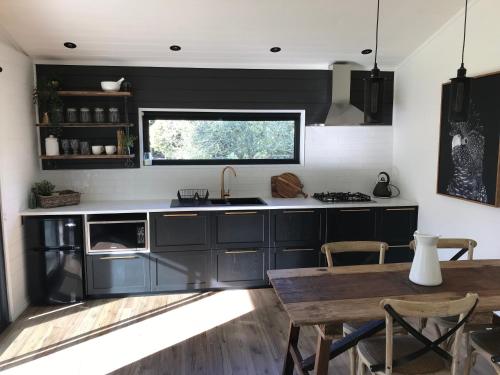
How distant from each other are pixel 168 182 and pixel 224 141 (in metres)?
0.79

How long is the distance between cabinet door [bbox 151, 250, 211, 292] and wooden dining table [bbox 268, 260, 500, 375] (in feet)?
5.44

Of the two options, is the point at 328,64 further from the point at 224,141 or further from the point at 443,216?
the point at 443,216

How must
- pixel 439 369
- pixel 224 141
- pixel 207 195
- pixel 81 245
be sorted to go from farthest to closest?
pixel 224 141 < pixel 207 195 < pixel 81 245 < pixel 439 369

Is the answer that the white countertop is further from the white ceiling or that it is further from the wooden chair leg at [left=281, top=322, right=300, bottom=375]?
the wooden chair leg at [left=281, top=322, right=300, bottom=375]

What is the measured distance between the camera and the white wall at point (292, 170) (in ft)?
14.3

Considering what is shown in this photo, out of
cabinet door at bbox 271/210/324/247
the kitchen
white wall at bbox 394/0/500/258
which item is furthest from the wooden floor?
white wall at bbox 394/0/500/258

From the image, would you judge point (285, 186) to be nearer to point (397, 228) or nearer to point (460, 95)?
point (397, 228)

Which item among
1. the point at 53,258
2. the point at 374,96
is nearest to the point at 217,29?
the point at 374,96

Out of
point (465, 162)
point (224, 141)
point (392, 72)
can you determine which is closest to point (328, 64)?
point (392, 72)

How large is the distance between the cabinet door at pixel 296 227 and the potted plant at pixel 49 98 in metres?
2.37

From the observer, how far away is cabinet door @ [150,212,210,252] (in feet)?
12.7

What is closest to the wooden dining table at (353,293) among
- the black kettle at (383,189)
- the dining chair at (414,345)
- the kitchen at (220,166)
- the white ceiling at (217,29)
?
the dining chair at (414,345)

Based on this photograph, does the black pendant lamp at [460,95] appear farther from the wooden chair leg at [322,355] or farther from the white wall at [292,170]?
the white wall at [292,170]

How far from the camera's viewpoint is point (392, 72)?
4.64 metres
